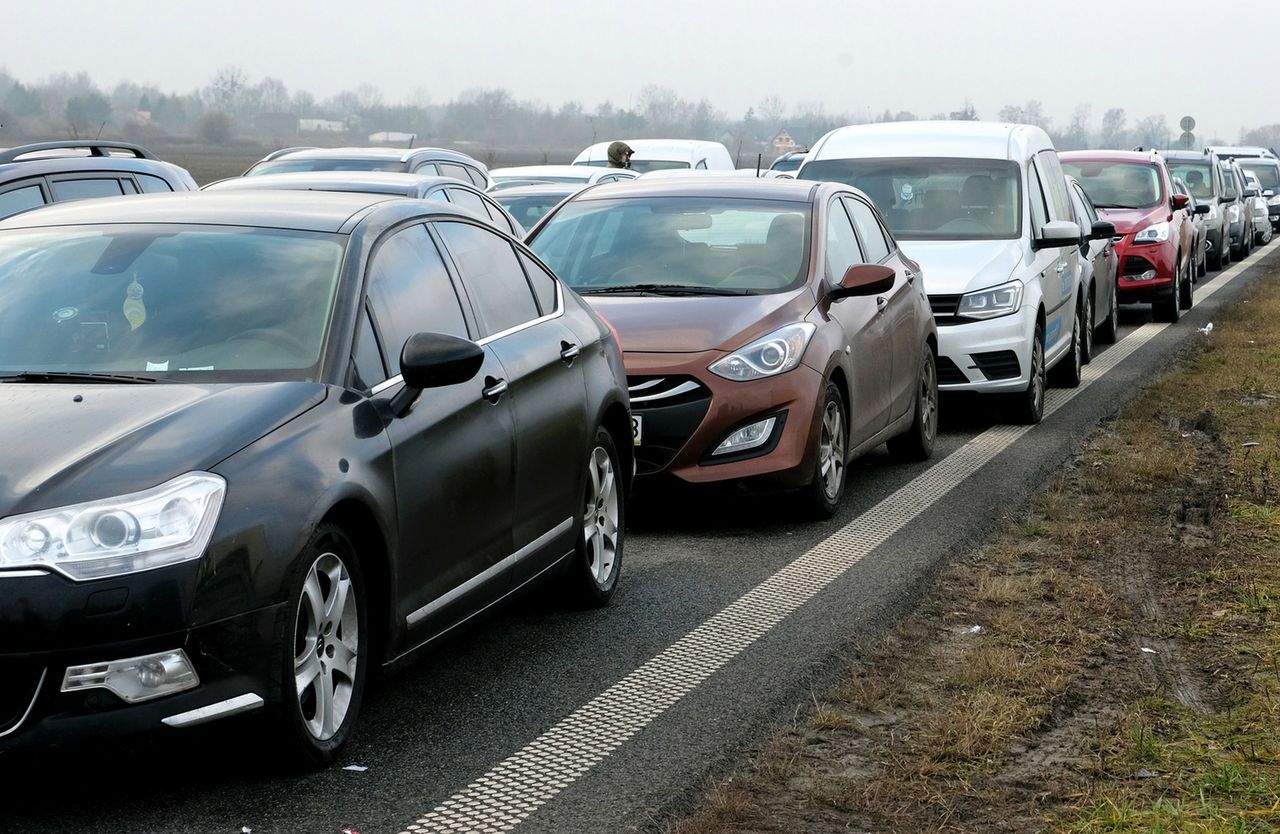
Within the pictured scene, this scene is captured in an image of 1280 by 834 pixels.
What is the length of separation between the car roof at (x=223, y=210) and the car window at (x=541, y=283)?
0.54 m

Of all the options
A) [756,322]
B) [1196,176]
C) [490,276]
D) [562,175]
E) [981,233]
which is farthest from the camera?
[1196,176]

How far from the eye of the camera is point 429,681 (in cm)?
577

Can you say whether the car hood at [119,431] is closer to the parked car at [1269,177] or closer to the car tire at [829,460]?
the car tire at [829,460]

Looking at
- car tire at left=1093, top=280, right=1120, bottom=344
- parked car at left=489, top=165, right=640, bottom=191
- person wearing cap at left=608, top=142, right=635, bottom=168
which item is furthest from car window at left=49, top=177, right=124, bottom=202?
car tire at left=1093, top=280, right=1120, bottom=344

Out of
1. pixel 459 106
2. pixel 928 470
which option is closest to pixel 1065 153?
pixel 928 470

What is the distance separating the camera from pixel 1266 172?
48750 mm

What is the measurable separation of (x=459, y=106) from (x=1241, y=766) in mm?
108956

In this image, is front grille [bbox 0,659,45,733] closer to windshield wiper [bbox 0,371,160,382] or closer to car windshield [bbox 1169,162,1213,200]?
windshield wiper [bbox 0,371,160,382]

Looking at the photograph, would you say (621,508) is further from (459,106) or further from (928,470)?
(459,106)

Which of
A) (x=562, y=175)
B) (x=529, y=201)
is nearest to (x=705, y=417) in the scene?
(x=529, y=201)

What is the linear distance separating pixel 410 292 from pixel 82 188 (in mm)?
5104

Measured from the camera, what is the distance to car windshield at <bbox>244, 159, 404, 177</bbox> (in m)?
15.6

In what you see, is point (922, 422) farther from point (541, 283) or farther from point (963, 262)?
point (541, 283)

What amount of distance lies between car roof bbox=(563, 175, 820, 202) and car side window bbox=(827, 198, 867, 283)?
0.18 meters
